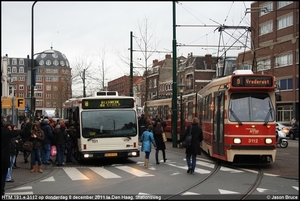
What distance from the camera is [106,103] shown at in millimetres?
17547

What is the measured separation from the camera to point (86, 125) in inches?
672

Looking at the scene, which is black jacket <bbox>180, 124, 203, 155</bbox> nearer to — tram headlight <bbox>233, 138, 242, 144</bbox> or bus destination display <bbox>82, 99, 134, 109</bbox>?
tram headlight <bbox>233, 138, 242, 144</bbox>

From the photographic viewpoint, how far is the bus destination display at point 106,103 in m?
17.4

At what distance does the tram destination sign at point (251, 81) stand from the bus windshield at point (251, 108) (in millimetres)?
365

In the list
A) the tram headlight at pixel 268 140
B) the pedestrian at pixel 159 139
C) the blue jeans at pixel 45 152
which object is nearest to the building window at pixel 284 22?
the pedestrian at pixel 159 139

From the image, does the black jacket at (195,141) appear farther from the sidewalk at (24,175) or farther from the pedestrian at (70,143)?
the pedestrian at (70,143)

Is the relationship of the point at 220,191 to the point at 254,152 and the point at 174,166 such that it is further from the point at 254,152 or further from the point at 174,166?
the point at 174,166

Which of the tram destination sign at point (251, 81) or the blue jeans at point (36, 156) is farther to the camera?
the blue jeans at point (36, 156)

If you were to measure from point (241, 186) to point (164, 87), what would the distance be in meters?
71.5

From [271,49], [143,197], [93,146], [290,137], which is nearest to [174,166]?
[93,146]

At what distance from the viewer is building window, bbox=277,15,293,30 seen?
5034 cm

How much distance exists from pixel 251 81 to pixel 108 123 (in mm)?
5879

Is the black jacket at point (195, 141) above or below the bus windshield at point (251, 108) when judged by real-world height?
below

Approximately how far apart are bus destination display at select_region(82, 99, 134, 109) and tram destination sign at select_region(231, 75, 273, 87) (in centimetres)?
476
